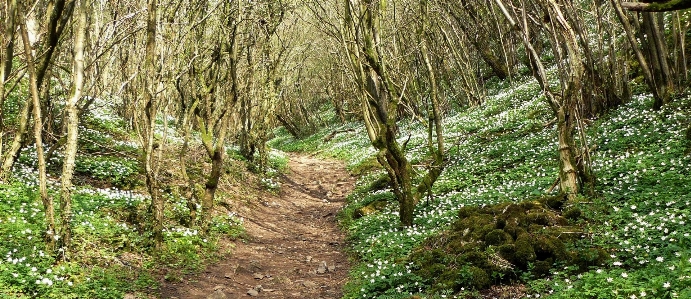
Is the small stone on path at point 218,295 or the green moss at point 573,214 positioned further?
the green moss at point 573,214

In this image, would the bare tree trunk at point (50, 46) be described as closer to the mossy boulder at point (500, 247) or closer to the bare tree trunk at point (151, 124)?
the bare tree trunk at point (151, 124)

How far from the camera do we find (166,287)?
29.7ft

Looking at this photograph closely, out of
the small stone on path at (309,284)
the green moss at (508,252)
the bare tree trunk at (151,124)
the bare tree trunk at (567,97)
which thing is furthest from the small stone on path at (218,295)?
the bare tree trunk at (567,97)

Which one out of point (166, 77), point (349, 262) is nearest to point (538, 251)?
point (349, 262)

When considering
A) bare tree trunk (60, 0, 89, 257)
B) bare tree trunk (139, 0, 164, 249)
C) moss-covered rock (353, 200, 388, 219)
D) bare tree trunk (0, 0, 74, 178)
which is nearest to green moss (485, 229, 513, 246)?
moss-covered rock (353, 200, 388, 219)

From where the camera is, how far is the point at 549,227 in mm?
8688

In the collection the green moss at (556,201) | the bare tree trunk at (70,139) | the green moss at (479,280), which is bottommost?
the green moss at (479,280)

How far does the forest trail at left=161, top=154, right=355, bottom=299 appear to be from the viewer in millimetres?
9562

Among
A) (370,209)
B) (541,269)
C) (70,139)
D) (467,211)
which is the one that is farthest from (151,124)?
(541,269)

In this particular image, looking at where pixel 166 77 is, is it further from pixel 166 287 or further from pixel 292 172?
pixel 292 172

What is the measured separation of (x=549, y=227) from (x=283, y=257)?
6707 mm

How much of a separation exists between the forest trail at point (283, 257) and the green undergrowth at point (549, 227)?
0.71m

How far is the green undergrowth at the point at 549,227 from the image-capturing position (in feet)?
22.3

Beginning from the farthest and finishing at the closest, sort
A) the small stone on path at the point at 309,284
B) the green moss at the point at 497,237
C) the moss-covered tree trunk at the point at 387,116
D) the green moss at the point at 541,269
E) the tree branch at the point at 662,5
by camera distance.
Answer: the moss-covered tree trunk at the point at 387,116, the small stone on path at the point at 309,284, the green moss at the point at 497,237, the green moss at the point at 541,269, the tree branch at the point at 662,5
